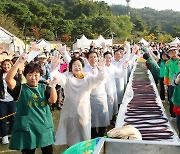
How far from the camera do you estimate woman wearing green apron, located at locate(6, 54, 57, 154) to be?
11.4 ft

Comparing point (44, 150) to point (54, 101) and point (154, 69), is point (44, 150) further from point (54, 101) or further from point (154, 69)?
point (154, 69)

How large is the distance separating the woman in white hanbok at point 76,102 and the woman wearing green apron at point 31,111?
651 mm

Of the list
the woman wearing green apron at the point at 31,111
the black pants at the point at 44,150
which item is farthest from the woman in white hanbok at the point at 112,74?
the woman wearing green apron at the point at 31,111

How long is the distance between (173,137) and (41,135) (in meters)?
1.49

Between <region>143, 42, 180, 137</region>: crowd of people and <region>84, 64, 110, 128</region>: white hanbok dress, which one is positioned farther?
<region>84, 64, 110, 128</region>: white hanbok dress

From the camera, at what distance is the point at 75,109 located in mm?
4266

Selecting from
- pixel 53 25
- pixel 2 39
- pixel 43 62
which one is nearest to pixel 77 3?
pixel 53 25

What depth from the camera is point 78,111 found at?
4.27 m

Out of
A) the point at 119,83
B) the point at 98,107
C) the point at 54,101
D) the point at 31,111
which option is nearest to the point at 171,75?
the point at 119,83

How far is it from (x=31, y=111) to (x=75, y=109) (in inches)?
34.0

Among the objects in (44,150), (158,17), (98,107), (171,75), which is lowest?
(44,150)

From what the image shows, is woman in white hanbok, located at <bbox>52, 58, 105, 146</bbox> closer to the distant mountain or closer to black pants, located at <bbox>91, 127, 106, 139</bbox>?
black pants, located at <bbox>91, 127, 106, 139</bbox>

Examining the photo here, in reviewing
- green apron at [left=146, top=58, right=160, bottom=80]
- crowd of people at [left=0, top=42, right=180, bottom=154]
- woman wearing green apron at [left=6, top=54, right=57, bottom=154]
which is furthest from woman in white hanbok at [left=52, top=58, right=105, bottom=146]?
green apron at [left=146, top=58, right=160, bottom=80]

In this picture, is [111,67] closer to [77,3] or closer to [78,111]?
[78,111]
